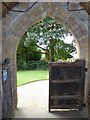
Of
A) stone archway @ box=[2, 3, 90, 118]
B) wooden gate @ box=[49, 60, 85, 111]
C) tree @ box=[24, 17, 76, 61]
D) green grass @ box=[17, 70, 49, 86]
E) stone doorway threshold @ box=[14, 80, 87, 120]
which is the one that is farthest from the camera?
tree @ box=[24, 17, 76, 61]

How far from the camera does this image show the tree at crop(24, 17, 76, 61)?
12.4 metres

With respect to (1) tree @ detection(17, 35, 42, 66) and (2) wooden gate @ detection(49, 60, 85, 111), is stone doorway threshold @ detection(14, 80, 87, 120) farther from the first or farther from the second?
(1) tree @ detection(17, 35, 42, 66)

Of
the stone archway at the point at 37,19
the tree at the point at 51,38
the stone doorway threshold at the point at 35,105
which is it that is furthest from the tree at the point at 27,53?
the stone archway at the point at 37,19

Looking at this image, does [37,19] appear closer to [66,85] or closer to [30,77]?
[66,85]

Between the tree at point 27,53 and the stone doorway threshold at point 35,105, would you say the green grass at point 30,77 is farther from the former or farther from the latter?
the tree at point 27,53

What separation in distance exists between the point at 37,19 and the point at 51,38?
22.9 feet

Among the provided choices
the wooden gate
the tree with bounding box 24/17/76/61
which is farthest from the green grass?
the wooden gate

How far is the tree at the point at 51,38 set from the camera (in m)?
12.4

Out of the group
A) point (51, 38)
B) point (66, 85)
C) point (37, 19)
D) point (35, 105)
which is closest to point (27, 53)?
point (51, 38)

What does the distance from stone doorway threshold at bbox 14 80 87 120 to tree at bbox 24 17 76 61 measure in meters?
2.95

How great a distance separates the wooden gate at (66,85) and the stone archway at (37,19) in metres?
0.55

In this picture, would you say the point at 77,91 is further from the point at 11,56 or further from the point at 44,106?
the point at 11,56

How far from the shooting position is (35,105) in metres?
7.38

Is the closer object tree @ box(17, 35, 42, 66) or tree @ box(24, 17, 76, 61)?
tree @ box(24, 17, 76, 61)
